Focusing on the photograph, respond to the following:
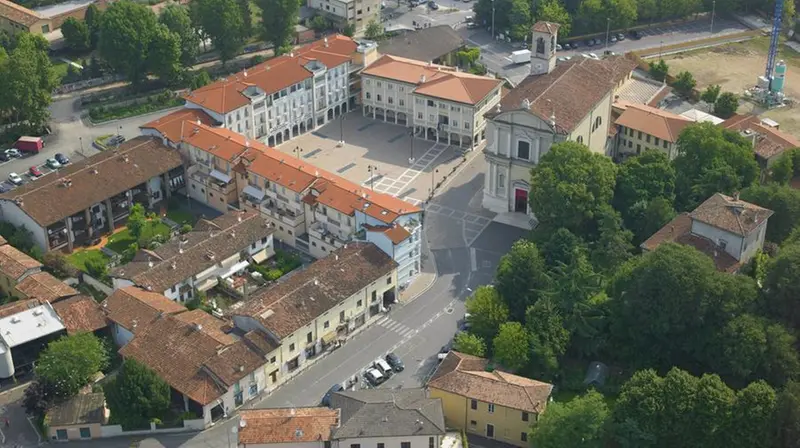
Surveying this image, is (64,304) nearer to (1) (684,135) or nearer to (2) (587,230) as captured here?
(2) (587,230)

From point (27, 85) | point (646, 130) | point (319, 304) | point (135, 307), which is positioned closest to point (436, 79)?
point (646, 130)

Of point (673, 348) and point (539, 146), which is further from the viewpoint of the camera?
point (539, 146)

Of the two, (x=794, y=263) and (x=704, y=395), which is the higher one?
(x=794, y=263)

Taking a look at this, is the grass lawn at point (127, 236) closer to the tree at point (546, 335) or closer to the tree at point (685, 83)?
the tree at point (546, 335)

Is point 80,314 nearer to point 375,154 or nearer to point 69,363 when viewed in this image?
point 69,363

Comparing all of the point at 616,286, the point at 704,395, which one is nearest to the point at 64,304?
the point at 616,286

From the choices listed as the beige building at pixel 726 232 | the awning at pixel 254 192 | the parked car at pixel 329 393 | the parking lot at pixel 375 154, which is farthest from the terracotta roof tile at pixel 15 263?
the beige building at pixel 726 232
